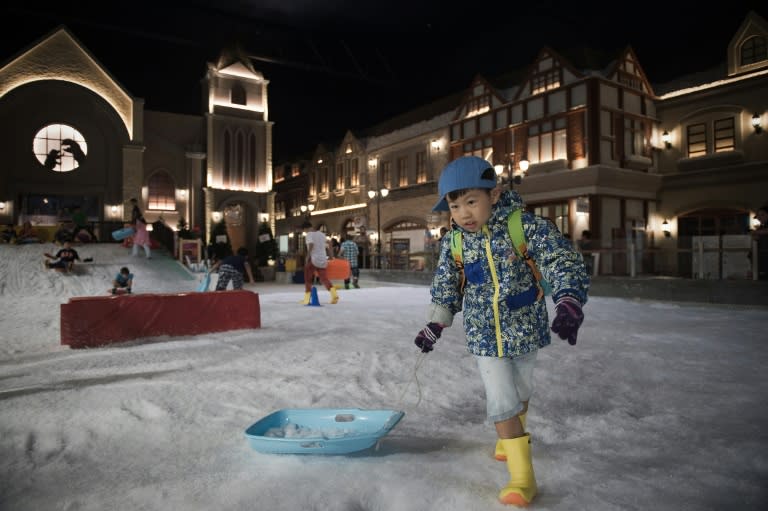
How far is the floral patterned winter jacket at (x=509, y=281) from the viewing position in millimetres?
2544

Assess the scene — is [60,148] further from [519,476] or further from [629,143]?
[519,476]

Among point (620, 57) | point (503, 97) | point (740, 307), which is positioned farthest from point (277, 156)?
point (740, 307)

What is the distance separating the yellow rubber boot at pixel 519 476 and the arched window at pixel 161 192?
3114 cm

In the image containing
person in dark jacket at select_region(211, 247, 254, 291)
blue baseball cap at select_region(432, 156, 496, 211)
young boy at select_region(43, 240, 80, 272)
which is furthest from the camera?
young boy at select_region(43, 240, 80, 272)

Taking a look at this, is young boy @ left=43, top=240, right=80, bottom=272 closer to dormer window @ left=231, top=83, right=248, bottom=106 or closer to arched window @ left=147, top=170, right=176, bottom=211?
arched window @ left=147, top=170, right=176, bottom=211

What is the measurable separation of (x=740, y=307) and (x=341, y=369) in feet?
32.9

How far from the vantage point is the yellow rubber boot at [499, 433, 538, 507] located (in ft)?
7.80

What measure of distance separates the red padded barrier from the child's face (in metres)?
5.82

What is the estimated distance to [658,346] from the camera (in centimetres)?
637

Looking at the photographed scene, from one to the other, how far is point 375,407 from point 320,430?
78 cm

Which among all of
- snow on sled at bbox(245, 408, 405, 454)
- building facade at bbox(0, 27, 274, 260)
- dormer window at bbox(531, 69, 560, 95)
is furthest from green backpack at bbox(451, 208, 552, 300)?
building facade at bbox(0, 27, 274, 260)

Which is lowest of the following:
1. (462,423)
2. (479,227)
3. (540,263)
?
(462,423)

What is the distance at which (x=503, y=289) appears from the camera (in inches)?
105

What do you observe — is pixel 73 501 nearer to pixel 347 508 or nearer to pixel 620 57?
pixel 347 508
